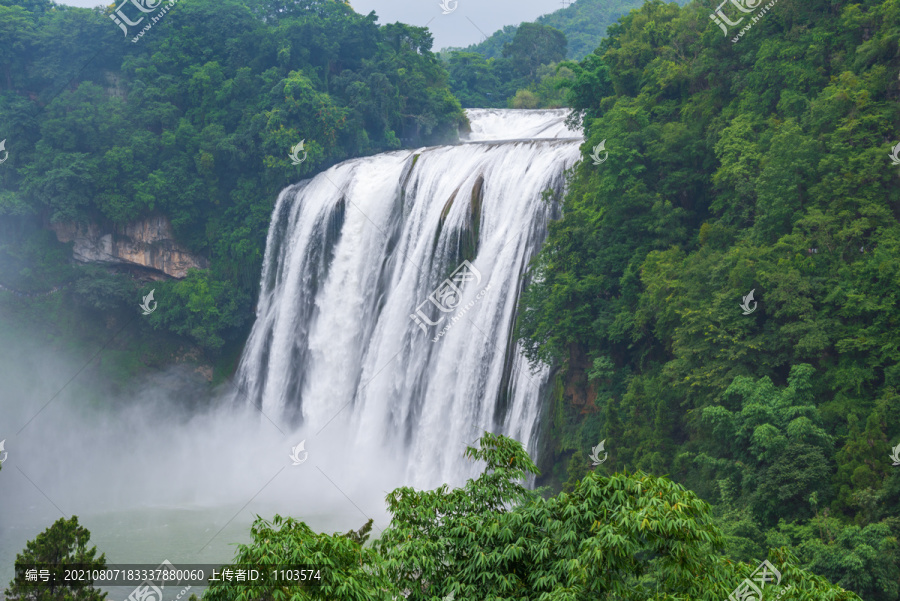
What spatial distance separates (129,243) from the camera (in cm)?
3488

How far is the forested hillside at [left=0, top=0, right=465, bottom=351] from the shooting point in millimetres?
33781

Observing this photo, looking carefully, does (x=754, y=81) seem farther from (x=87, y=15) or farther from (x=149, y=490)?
(x=87, y=15)

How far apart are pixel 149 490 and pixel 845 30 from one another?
1020 inches

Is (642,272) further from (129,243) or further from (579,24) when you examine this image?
(579,24)

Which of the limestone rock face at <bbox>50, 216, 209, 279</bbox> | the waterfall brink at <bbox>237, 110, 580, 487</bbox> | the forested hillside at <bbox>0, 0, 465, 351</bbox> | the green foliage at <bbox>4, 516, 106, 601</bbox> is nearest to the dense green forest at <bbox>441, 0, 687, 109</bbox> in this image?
the forested hillside at <bbox>0, 0, 465, 351</bbox>

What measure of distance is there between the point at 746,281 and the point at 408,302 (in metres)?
11.4

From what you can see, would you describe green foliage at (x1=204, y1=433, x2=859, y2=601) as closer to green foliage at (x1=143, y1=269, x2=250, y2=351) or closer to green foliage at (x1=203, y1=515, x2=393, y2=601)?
green foliage at (x1=203, y1=515, x2=393, y2=601)

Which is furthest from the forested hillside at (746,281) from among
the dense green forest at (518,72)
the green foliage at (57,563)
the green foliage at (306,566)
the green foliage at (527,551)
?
the dense green forest at (518,72)

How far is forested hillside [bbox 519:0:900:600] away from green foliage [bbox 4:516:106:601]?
10028 millimetres

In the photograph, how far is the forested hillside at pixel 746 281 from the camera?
14523 millimetres

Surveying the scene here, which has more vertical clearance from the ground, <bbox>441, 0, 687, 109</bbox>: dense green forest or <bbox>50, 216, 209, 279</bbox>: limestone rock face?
<bbox>441, 0, 687, 109</bbox>: dense green forest

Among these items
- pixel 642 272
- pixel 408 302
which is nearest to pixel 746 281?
pixel 642 272

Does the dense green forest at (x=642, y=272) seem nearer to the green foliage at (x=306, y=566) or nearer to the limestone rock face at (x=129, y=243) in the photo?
the green foliage at (x=306, y=566)

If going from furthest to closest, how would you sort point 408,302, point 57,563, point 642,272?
point 408,302, point 642,272, point 57,563
